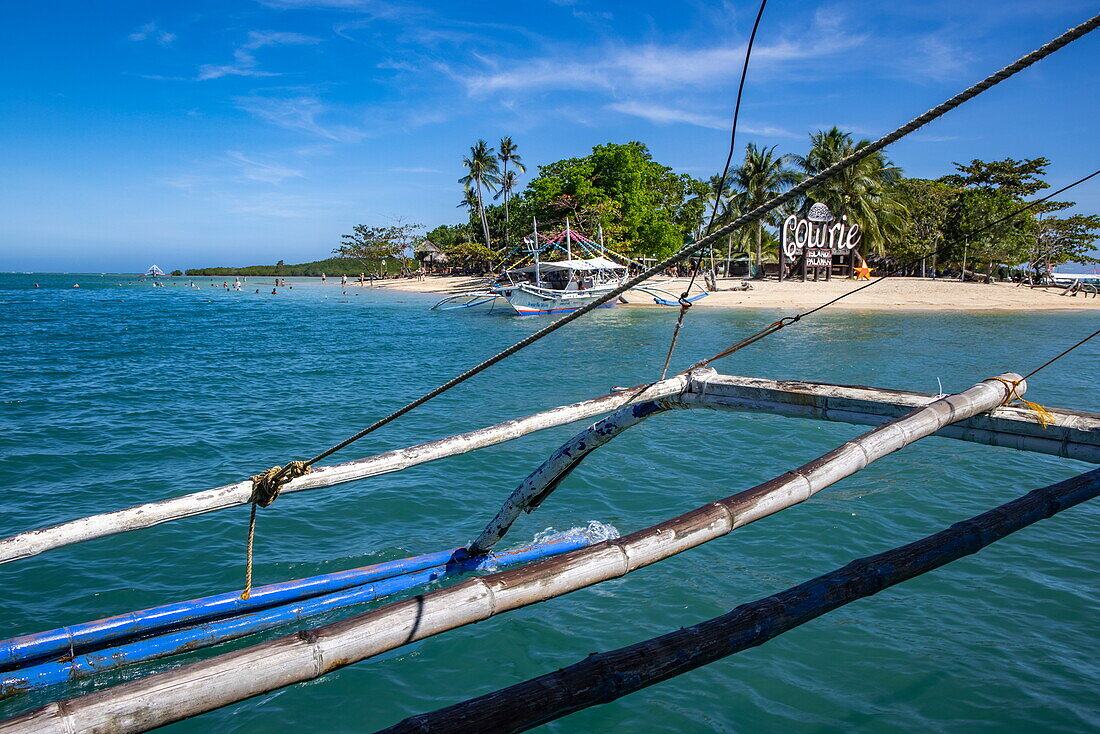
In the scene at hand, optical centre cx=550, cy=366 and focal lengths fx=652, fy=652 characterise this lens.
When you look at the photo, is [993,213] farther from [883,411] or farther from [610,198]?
[883,411]

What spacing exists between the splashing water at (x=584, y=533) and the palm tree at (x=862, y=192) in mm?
43985

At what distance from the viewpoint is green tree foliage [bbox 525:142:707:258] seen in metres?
50.7

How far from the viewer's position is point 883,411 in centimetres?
479

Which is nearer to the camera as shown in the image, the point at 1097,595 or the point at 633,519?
the point at 1097,595

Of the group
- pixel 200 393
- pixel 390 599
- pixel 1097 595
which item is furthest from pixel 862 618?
pixel 200 393

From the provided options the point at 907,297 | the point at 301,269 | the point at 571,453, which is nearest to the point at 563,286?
the point at 907,297

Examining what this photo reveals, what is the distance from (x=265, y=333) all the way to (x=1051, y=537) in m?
33.7

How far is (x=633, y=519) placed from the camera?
8.21m

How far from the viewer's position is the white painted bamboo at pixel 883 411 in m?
4.16

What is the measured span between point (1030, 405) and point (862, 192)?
162ft

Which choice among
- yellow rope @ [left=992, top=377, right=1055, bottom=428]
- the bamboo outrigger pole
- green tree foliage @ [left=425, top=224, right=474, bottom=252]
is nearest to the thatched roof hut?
green tree foliage @ [left=425, top=224, right=474, bottom=252]

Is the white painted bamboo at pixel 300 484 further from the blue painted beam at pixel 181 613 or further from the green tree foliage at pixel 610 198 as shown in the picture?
the green tree foliage at pixel 610 198

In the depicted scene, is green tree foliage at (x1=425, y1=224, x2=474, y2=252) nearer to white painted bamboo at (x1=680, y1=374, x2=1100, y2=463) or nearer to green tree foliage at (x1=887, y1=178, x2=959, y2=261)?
green tree foliage at (x1=887, y1=178, x2=959, y2=261)

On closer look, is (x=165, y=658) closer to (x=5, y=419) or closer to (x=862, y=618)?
(x=862, y=618)
